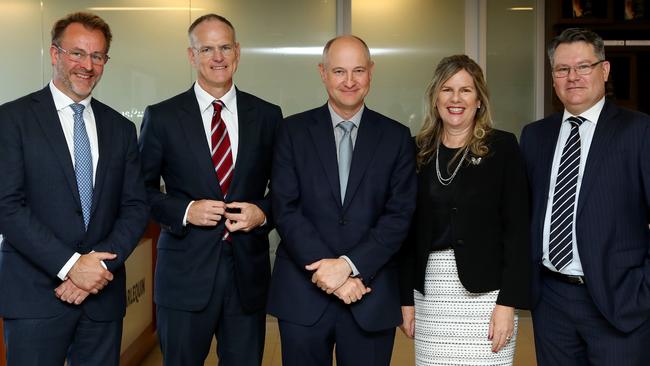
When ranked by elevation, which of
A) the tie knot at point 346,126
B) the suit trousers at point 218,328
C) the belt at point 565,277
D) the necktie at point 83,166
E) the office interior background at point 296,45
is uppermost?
the office interior background at point 296,45

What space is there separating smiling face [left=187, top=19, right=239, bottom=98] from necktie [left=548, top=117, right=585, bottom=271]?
4.35 ft

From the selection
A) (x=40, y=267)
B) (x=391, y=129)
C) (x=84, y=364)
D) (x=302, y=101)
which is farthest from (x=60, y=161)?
(x=302, y=101)

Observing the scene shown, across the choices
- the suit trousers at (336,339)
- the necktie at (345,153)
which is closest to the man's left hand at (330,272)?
the suit trousers at (336,339)

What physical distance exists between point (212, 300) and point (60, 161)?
778mm

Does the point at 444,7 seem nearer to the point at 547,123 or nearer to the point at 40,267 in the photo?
the point at 547,123

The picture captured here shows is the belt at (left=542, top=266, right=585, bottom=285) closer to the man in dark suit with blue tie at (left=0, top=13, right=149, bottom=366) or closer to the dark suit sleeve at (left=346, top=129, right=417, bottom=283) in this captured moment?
the dark suit sleeve at (left=346, top=129, right=417, bottom=283)

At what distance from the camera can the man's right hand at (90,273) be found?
2.56 m

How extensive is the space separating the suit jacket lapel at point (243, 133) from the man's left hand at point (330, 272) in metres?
0.51

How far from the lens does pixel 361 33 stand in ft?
21.0

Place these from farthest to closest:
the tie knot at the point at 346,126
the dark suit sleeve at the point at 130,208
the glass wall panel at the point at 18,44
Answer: the glass wall panel at the point at 18,44 < the tie knot at the point at 346,126 < the dark suit sleeve at the point at 130,208

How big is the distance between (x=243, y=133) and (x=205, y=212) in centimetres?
36

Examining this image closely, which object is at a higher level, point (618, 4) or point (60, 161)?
point (618, 4)

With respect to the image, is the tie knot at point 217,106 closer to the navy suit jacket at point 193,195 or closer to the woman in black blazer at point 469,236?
the navy suit jacket at point 193,195

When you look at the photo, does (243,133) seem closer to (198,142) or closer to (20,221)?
(198,142)
